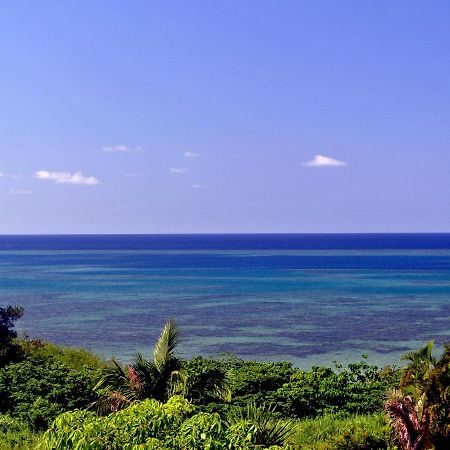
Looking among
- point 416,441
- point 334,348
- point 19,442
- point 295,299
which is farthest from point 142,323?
point 416,441

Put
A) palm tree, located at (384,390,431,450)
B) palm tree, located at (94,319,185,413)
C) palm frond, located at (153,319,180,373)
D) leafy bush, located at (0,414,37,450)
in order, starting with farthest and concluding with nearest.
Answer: leafy bush, located at (0,414,37,450), palm frond, located at (153,319,180,373), palm tree, located at (94,319,185,413), palm tree, located at (384,390,431,450)

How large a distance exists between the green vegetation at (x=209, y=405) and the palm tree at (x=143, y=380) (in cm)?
3

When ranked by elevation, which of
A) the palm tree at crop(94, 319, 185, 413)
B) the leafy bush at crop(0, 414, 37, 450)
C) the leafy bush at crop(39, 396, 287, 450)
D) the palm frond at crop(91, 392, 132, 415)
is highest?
the leafy bush at crop(39, 396, 287, 450)

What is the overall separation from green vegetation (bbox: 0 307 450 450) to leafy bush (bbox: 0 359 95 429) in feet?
0.13

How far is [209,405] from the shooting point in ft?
64.9

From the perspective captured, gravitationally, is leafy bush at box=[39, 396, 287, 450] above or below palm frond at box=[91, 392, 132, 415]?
above

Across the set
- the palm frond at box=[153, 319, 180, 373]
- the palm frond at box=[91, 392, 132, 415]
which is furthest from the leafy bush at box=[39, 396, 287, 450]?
the palm frond at box=[153, 319, 180, 373]

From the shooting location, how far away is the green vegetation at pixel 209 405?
1040 centimetres

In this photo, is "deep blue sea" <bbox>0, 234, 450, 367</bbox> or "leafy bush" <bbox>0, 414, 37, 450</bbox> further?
"deep blue sea" <bbox>0, 234, 450, 367</bbox>

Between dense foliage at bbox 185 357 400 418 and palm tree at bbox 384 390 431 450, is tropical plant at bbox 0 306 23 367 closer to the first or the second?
dense foliage at bbox 185 357 400 418

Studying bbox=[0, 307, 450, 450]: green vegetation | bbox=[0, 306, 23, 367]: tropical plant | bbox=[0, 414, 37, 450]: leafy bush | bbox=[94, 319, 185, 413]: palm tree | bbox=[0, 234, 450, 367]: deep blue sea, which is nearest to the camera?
bbox=[0, 307, 450, 450]: green vegetation

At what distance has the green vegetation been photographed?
34.1ft

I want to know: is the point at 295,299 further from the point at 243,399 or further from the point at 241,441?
the point at 241,441

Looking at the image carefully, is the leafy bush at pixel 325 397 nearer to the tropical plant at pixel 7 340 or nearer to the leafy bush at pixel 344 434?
the leafy bush at pixel 344 434
